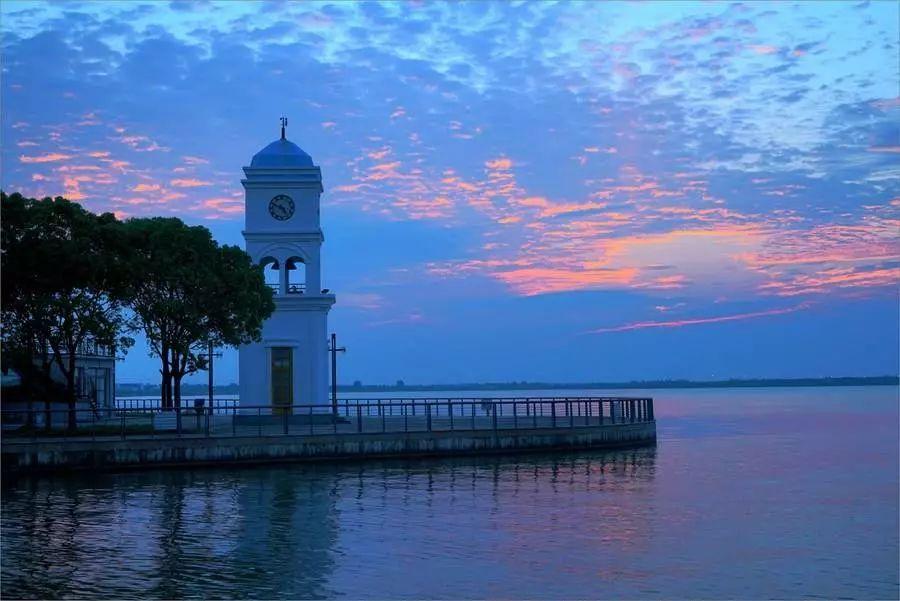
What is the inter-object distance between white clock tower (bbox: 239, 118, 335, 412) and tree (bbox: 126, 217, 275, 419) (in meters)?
2.97

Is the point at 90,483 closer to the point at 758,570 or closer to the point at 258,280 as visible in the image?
the point at 258,280

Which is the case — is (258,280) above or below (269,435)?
above

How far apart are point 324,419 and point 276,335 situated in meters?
4.36

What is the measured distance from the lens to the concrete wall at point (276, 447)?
1495 inches

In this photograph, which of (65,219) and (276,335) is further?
(276,335)

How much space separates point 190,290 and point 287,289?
18.8ft

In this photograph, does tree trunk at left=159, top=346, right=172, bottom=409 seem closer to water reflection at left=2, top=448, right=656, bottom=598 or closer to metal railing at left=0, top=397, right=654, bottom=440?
metal railing at left=0, top=397, right=654, bottom=440

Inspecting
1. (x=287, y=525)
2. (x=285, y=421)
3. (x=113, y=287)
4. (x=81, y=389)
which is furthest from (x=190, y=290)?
(x=287, y=525)

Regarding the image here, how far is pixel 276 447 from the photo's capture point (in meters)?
41.5

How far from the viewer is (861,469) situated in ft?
159

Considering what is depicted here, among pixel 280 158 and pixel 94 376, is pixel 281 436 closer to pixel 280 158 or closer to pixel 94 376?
pixel 280 158

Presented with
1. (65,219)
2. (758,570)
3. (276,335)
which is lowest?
(758,570)

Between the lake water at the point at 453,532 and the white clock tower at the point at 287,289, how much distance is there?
24.6 ft

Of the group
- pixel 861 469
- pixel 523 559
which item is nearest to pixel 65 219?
pixel 523 559
